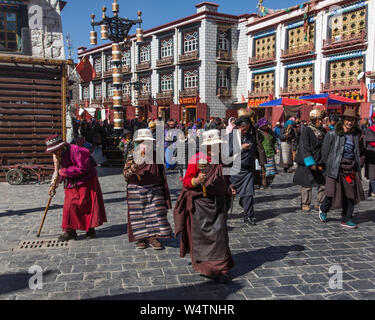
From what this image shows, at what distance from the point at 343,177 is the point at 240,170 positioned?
1735 mm

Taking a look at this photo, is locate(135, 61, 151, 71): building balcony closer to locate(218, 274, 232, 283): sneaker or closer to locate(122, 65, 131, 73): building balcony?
locate(122, 65, 131, 73): building balcony

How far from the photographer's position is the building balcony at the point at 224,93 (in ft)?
102

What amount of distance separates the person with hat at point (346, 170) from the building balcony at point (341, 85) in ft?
56.1

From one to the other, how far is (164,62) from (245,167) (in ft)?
93.6

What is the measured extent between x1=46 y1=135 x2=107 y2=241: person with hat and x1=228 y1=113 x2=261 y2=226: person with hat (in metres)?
2.46

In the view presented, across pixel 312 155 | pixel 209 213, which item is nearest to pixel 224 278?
pixel 209 213

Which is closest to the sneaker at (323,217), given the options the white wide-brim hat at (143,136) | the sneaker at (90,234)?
the white wide-brim hat at (143,136)

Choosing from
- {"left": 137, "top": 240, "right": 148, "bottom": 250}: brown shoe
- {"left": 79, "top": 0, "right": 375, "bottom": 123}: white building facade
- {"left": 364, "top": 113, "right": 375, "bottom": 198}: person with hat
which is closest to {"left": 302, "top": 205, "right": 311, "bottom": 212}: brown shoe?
{"left": 364, "top": 113, "right": 375, "bottom": 198}: person with hat

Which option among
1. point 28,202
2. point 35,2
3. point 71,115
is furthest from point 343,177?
point 35,2

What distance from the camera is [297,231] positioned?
20.0 feet

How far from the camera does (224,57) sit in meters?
30.8

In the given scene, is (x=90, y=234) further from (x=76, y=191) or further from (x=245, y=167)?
(x=245, y=167)

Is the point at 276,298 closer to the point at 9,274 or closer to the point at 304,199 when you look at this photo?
the point at 9,274

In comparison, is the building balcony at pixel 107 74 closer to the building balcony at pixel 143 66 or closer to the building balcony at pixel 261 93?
the building balcony at pixel 143 66
